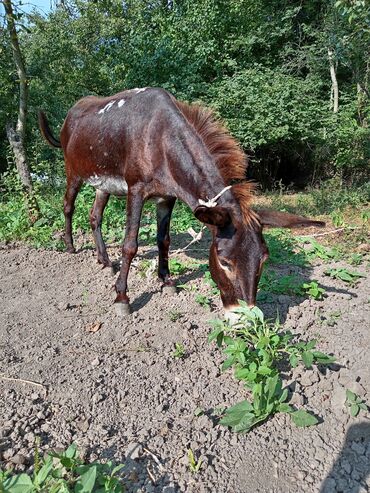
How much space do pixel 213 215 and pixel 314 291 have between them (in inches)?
62.7

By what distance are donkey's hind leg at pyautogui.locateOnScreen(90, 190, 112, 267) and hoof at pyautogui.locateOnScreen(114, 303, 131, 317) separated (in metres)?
1.22

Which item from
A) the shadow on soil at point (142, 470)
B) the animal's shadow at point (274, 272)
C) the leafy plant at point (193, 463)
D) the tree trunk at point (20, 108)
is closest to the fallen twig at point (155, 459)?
the shadow on soil at point (142, 470)

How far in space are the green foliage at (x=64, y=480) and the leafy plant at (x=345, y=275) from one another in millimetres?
3234

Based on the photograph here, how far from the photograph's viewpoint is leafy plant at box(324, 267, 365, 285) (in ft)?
13.9

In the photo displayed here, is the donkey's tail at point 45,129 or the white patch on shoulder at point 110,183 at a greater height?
the donkey's tail at point 45,129

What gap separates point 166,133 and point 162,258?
4.74 feet

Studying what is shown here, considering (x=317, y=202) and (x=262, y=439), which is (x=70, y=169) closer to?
(x=262, y=439)

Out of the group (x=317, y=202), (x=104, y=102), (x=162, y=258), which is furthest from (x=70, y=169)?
(x=317, y=202)

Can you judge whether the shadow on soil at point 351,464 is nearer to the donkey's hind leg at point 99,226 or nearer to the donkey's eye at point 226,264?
the donkey's eye at point 226,264

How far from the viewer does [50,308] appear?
12.8ft

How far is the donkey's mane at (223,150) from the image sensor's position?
3.12 meters

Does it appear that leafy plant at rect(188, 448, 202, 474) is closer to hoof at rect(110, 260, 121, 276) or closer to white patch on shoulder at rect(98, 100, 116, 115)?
hoof at rect(110, 260, 121, 276)

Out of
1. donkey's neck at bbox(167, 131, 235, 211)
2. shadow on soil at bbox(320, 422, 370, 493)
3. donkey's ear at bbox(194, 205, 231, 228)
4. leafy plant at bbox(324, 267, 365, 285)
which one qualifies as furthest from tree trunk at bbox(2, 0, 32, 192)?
shadow on soil at bbox(320, 422, 370, 493)

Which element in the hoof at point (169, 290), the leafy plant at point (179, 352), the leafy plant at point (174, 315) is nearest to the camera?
the leafy plant at point (179, 352)
